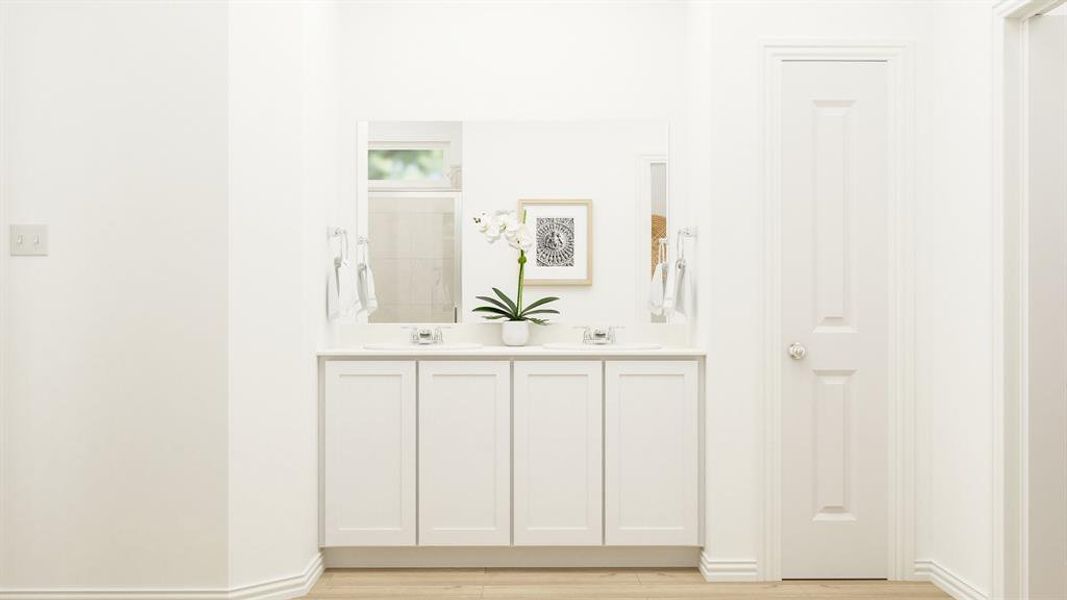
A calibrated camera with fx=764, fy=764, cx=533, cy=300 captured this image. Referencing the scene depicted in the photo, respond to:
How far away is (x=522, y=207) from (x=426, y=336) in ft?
2.34

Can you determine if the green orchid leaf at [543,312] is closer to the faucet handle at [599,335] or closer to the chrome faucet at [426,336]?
the faucet handle at [599,335]

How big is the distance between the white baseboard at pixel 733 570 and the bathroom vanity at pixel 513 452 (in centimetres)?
14

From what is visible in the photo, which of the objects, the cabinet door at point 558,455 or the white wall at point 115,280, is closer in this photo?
the white wall at point 115,280

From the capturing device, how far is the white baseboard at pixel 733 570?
296 centimetres

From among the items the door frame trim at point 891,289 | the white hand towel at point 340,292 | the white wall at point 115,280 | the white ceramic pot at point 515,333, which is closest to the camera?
the white wall at point 115,280

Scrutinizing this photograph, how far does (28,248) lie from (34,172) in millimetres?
266

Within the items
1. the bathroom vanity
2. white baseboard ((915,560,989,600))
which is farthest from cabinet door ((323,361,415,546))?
white baseboard ((915,560,989,600))

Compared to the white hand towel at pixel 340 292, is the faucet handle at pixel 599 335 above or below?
below

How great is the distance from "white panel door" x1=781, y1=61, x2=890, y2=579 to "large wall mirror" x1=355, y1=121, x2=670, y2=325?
65cm

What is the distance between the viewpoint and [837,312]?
296 centimetres

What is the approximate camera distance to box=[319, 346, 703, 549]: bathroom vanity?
3.02 meters

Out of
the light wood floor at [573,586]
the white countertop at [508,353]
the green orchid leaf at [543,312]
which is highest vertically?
the green orchid leaf at [543,312]

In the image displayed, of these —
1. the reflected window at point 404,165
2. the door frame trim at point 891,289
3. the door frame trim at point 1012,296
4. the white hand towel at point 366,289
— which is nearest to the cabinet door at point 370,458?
the white hand towel at point 366,289

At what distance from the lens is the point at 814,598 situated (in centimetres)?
279
